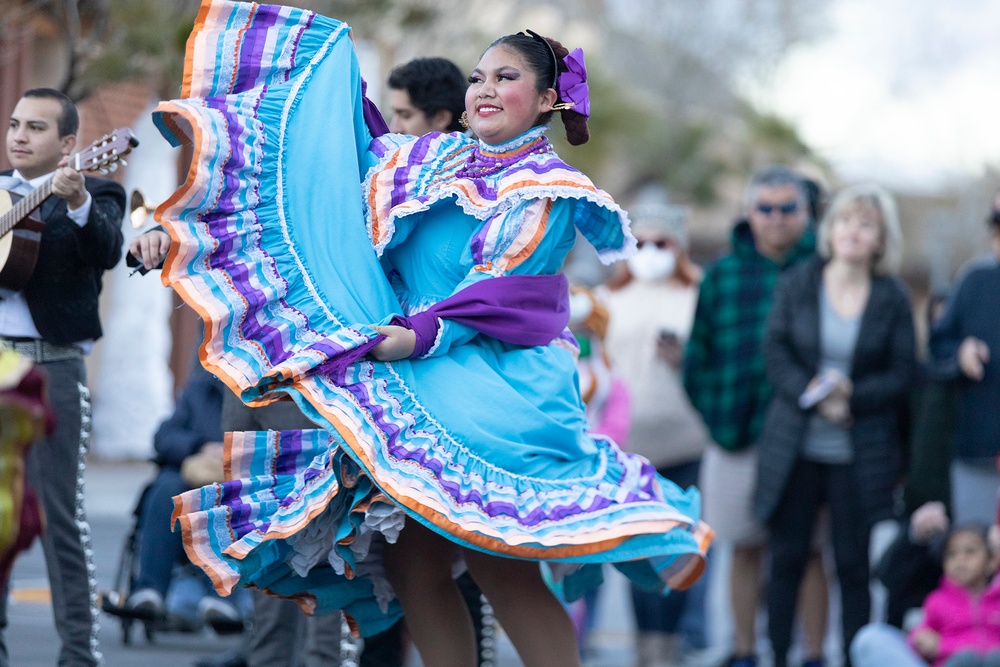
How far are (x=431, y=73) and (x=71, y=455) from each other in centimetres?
179

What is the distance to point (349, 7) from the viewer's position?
42.6 ft

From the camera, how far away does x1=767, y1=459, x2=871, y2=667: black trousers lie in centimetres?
632

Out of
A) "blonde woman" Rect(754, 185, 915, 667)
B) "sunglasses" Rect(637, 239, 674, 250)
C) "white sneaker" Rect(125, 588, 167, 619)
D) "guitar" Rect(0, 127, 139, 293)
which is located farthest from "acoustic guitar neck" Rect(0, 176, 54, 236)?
"sunglasses" Rect(637, 239, 674, 250)

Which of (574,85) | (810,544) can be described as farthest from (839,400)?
(574,85)

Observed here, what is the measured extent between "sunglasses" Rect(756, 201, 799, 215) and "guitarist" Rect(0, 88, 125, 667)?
3.14 meters

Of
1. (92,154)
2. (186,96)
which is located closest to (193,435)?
(92,154)

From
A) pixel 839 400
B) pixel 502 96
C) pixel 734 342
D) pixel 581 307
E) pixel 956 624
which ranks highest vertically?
pixel 502 96

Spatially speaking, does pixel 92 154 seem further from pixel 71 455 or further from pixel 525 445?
pixel 525 445

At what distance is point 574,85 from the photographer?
4.19m

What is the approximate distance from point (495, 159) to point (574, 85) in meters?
0.31

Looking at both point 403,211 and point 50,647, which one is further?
point 50,647

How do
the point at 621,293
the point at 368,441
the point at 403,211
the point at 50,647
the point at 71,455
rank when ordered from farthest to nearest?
the point at 621,293, the point at 50,647, the point at 71,455, the point at 403,211, the point at 368,441

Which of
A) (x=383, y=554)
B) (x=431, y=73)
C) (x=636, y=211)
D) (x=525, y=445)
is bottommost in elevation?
(x=383, y=554)

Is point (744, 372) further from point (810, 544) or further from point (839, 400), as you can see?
point (810, 544)
